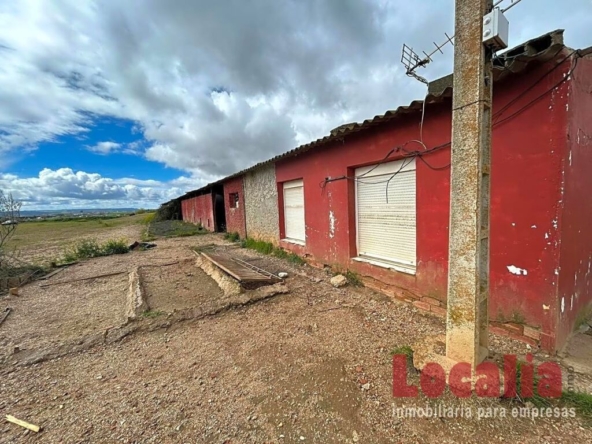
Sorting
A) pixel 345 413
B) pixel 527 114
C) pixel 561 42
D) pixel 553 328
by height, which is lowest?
pixel 345 413

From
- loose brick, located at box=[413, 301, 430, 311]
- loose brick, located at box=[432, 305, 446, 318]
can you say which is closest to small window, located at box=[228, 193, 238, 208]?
loose brick, located at box=[413, 301, 430, 311]

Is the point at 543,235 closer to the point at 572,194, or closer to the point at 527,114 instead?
the point at 572,194

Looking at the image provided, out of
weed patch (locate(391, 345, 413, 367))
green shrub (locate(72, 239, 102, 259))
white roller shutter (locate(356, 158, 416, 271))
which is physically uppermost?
white roller shutter (locate(356, 158, 416, 271))

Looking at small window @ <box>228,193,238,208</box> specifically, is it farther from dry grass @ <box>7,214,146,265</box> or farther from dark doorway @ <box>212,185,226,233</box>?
dry grass @ <box>7,214,146,265</box>

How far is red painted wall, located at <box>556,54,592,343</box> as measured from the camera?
2.64m

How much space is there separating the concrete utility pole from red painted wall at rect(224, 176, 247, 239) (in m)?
9.76

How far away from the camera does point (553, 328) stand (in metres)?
2.68

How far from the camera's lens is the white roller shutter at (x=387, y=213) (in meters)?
4.26


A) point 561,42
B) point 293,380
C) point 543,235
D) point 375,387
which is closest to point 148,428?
point 293,380

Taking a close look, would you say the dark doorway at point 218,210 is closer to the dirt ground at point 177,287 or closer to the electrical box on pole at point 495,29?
the dirt ground at point 177,287

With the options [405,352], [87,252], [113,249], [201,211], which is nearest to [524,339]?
[405,352]

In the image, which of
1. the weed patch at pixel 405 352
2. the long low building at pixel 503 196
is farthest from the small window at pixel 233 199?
the weed patch at pixel 405 352

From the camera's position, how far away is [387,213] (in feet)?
15.4

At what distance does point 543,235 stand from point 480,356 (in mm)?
1526
